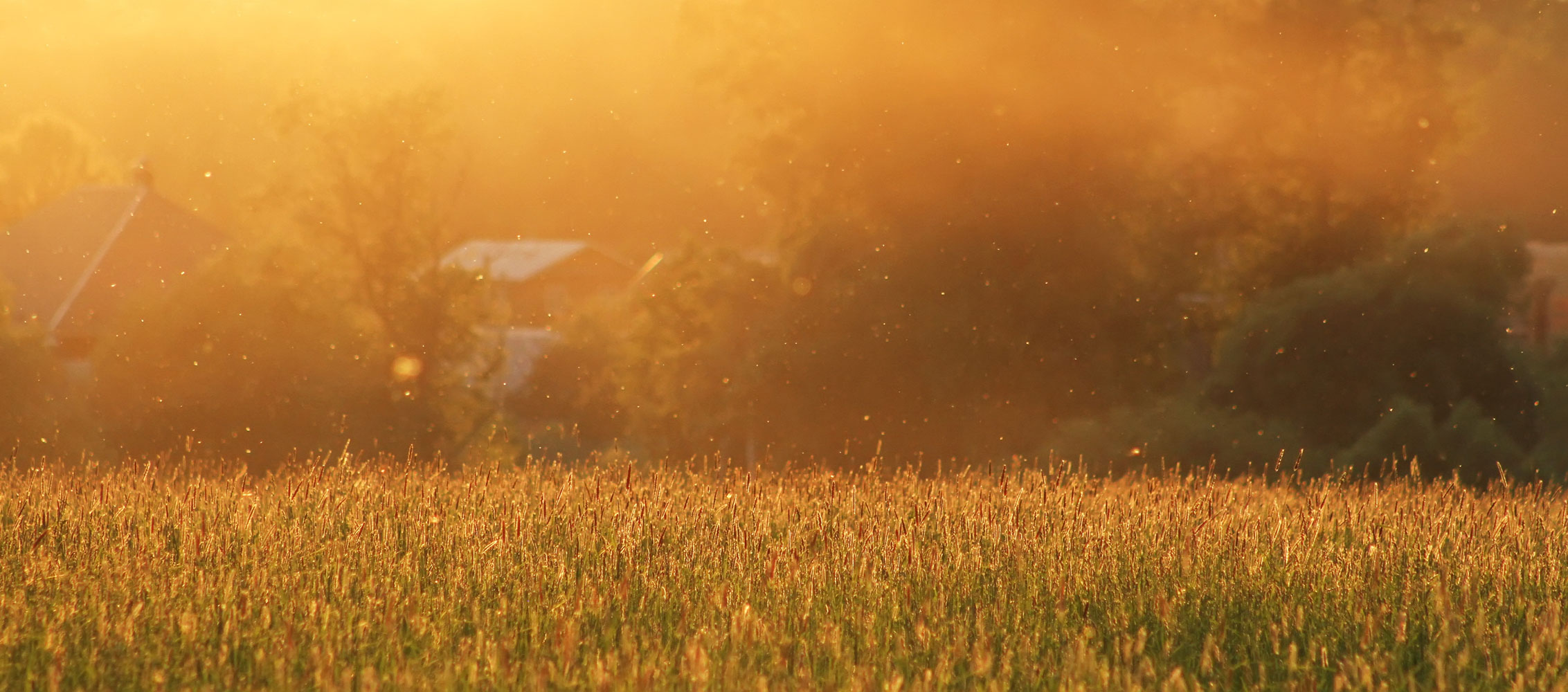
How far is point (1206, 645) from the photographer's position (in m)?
5.35

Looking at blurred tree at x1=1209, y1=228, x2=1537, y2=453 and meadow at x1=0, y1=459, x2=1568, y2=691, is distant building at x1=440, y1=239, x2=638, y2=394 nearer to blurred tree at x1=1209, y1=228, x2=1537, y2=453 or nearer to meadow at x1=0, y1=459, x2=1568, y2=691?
blurred tree at x1=1209, y1=228, x2=1537, y2=453

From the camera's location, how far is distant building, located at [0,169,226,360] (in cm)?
4516

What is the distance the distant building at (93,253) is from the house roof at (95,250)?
0.10 ft

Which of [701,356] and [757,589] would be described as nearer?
[757,589]

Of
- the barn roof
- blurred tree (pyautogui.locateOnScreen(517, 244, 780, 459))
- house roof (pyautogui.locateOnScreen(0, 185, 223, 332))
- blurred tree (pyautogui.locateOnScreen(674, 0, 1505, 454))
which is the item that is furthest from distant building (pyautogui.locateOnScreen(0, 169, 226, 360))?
blurred tree (pyautogui.locateOnScreen(674, 0, 1505, 454))

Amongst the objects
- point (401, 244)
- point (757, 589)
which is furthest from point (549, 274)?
point (757, 589)

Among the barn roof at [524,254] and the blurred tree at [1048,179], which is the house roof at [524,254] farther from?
A: the blurred tree at [1048,179]

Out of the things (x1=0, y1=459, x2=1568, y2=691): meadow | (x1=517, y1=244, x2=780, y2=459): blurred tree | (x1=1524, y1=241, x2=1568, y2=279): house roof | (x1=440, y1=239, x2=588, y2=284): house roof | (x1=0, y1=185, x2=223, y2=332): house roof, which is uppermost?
(x1=440, y1=239, x2=588, y2=284): house roof

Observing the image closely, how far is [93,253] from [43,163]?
53.7ft

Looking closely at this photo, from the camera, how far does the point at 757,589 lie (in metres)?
6.50

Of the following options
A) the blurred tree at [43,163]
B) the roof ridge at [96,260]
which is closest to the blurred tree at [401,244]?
the roof ridge at [96,260]

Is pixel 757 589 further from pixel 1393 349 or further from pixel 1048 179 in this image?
pixel 1048 179

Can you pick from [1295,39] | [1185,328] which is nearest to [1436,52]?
[1295,39]

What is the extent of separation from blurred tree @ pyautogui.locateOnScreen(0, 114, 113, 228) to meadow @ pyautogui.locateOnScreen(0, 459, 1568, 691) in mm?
57065
